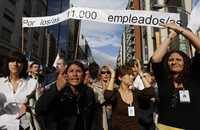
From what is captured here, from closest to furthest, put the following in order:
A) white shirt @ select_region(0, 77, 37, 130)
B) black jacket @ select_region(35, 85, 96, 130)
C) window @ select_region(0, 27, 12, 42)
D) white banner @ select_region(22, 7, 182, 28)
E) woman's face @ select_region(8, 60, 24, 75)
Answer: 1. black jacket @ select_region(35, 85, 96, 130)
2. white shirt @ select_region(0, 77, 37, 130)
3. woman's face @ select_region(8, 60, 24, 75)
4. white banner @ select_region(22, 7, 182, 28)
5. window @ select_region(0, 27, 12, 42)

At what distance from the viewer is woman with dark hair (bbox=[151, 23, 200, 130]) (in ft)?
12.5

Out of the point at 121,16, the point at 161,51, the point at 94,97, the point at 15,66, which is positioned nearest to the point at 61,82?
the point at 94,97

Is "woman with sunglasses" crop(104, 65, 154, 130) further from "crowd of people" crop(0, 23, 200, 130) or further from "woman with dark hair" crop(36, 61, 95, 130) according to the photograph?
"woman with dark hair" crop(36, 61, 95, 130)

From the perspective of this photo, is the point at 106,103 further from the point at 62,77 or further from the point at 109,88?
the point at 62,77

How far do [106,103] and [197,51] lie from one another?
1.68 metres

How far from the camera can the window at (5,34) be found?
4409cm

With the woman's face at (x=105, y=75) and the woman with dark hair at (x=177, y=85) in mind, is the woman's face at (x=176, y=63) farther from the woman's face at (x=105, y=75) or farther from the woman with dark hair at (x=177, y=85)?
the woman's face at (x=105, y=75)

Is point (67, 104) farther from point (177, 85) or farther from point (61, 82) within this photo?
point (177, 85)

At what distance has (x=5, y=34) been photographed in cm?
4522

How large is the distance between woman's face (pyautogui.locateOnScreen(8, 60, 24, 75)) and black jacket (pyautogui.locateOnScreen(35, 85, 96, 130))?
4.16 feet

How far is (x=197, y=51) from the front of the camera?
3992 mm

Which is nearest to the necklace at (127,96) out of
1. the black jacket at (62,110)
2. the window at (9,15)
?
the black jacket at (62,110)

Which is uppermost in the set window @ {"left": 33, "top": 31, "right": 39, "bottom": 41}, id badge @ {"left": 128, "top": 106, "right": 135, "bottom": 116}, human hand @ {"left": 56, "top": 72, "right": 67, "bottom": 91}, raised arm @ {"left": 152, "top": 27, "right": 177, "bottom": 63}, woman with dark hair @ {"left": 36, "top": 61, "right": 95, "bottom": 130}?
window @ {"left": 33, "top": 31, "right": 39, "bottom": 41}

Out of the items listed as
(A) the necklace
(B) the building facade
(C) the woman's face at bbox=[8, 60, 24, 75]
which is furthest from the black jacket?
(B) the building facade
